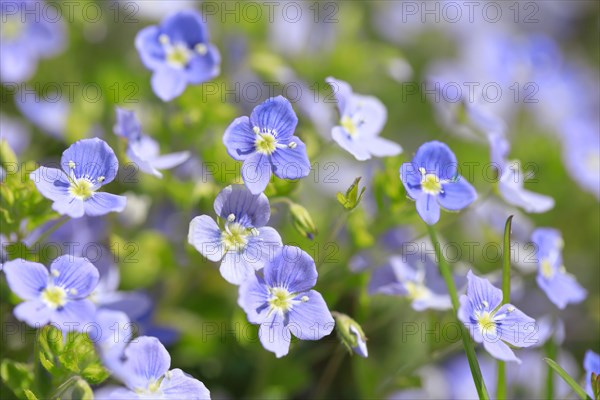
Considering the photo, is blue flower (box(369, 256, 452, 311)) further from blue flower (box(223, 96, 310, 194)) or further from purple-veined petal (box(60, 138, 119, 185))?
purple-veined petal (box(60, 138, 119, 185))

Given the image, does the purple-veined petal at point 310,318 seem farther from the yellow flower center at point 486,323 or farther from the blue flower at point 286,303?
the yellow flower center at point 486,323

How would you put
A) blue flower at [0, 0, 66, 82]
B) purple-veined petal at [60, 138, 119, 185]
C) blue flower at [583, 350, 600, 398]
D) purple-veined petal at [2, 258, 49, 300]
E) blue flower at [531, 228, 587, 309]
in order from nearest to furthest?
purple-veined petal at [2, 258, 49, 300], purple-veined petal at [60, 138, 119, 185], blue flower at [583, 350, 600, 398], blue flower at [531, 228, 587, 309], blue flower at [0, 0, 66, 82]

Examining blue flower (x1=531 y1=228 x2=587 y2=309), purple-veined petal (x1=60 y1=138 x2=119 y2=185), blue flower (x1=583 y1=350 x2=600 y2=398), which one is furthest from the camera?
blue flower (x1=531 y1=228 x2=587 y2=309)

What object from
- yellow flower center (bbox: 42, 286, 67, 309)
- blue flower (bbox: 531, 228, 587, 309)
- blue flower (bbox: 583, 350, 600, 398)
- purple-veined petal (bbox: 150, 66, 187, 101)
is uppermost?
purple-veined petal (bbox: 150, 66, 187, 101)

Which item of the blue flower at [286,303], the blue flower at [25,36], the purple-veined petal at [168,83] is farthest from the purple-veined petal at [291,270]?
the blue flower at [25,36]

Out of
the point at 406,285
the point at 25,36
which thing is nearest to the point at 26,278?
the point at 406,285

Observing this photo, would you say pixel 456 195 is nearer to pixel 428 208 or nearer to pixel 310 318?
pixel 428 208

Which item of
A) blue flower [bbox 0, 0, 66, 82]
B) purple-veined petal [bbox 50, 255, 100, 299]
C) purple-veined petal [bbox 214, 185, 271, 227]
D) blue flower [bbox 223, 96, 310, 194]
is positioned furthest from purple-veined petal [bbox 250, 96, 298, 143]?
blue flower [bbox 0, 0, 66, 82]
